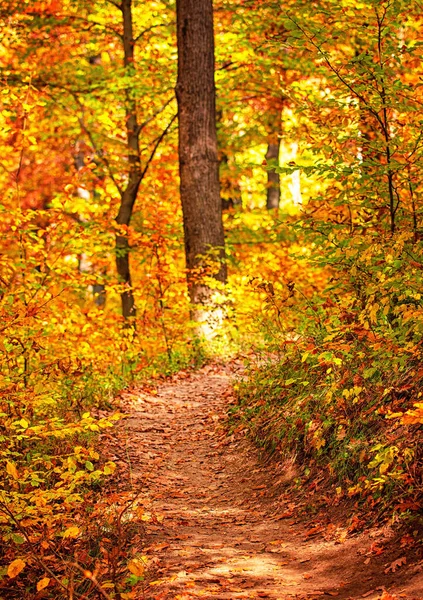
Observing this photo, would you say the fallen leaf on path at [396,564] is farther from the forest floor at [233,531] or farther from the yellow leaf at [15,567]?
the yellow leaf at [15,567]

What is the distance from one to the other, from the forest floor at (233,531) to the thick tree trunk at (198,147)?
3.87m

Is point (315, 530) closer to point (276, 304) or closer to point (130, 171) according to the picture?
point (276, 304)

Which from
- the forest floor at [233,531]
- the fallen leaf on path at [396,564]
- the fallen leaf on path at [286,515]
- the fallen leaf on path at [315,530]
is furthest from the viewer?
the fallen leaf on path at [286,515]

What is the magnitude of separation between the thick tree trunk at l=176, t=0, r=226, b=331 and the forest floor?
12.7 ft

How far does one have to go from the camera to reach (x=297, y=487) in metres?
5.74

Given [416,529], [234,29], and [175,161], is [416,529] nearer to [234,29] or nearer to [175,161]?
[234,29]

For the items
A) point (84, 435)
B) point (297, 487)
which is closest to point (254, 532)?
point (297, 487)

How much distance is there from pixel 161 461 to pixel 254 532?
1.79 metres

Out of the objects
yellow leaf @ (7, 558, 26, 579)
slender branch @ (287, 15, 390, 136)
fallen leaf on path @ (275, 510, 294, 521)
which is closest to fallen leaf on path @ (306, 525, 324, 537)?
fallen leaf on path @ (275, 510, 294, 521)

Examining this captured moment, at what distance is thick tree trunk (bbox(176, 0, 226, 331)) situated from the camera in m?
11.6

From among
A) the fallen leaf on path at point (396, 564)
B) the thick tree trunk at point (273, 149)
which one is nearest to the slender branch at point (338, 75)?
the thick tree trunk at point (273, 149)

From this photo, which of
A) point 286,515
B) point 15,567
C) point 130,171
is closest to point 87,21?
point 130,171

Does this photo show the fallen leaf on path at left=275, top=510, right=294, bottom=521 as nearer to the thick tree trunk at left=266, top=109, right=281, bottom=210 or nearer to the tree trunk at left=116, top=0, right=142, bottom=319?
the thick tree trunk at left=266, top=109, right=281, bottom=210

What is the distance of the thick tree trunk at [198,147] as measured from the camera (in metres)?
11.6
